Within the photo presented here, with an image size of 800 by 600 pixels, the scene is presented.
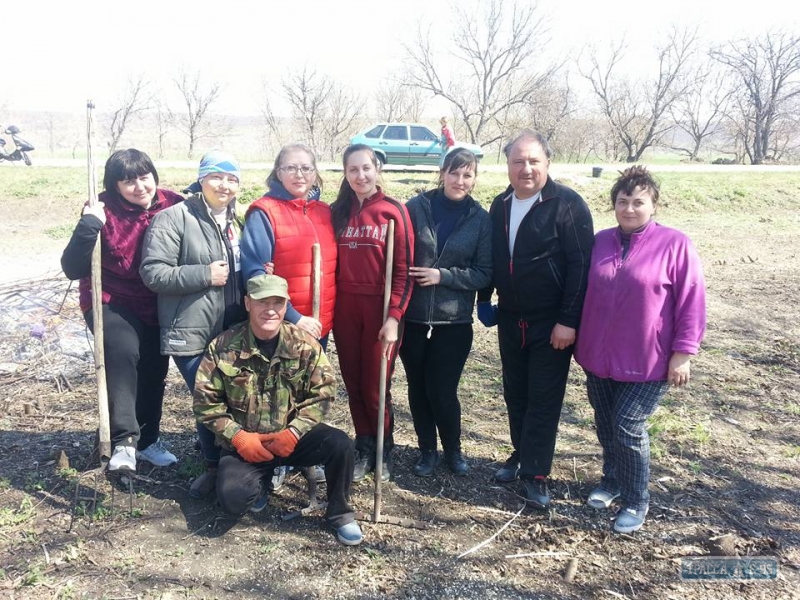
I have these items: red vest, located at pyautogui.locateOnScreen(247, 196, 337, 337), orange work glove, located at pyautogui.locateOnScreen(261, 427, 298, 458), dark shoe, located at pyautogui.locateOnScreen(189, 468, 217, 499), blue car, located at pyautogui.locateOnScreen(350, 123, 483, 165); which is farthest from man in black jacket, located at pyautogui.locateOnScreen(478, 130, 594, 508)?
blue car, located at pyautogui.locateOnScreen(350, 123, 483, 165)

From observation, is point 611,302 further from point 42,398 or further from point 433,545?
point 42,398

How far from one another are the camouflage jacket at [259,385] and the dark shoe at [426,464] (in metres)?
0.92

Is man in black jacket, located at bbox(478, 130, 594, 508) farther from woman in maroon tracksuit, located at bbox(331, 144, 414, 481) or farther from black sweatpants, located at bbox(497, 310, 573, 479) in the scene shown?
woman in maroon tracksuit, located at bbox(331, 144, 414, 481)

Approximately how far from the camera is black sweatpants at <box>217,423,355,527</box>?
2895 mm

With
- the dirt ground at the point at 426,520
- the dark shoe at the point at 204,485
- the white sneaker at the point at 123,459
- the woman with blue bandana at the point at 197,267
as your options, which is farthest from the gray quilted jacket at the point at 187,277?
the dirt ground at the point at 426,520

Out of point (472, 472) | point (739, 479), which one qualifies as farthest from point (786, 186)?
point (472, 472)

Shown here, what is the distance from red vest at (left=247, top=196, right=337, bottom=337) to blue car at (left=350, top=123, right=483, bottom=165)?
13151mm

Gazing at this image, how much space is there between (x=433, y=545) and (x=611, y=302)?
Answer: 1.57 meters

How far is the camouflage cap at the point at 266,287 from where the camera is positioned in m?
2.80

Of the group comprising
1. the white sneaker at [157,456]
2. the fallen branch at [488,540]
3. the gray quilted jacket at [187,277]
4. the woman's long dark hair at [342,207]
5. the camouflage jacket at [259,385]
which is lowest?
the fallen branch at [488,540]

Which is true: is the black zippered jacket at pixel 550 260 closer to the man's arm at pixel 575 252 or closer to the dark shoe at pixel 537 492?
the man's arm at pixel 575 252

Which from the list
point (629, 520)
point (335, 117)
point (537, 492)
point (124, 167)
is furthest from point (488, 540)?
point (335, 117)

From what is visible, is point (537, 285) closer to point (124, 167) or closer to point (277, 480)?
point (277, 480)

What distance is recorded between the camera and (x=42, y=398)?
4.46 meters
